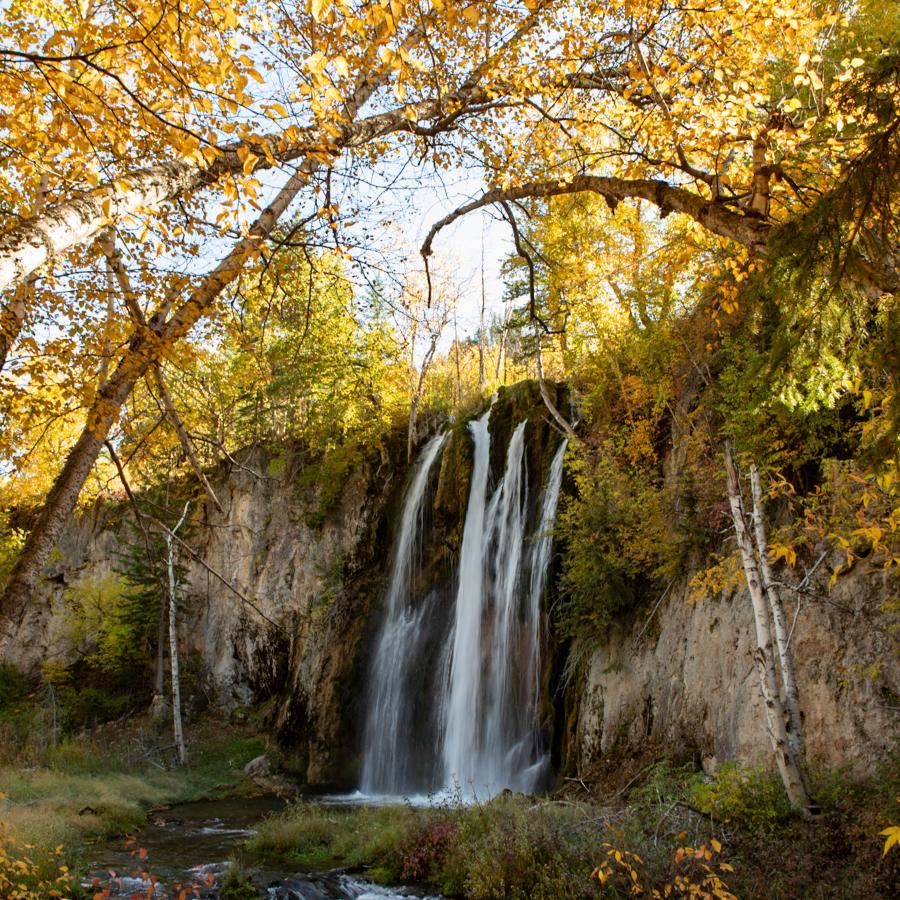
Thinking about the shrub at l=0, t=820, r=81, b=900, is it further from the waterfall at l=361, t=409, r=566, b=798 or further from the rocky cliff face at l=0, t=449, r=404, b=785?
the rocky cliff face at l=0, t=449, r=404, b=785

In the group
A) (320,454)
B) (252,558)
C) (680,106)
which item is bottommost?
(252,558)

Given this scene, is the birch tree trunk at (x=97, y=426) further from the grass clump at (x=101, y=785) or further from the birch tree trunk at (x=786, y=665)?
the grass clump at (x=101, y=785)

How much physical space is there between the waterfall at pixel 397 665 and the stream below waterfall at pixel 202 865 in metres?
2.86

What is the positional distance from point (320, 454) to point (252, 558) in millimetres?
4440

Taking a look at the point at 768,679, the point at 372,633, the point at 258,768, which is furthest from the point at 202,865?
the point at 372,633

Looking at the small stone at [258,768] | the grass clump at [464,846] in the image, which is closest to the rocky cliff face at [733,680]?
the grass clump at [464,846]

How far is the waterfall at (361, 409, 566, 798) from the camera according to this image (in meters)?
13.0

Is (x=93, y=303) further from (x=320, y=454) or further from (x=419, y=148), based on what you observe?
(x=320, y=454)

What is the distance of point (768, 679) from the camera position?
6.81m

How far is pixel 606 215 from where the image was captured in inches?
711

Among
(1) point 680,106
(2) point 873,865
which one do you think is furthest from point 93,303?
(2) point 873,865

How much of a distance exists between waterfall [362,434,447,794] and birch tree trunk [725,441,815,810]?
10.8 metres

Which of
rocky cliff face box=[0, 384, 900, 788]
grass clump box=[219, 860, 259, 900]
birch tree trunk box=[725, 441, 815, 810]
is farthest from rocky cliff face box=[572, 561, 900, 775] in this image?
grass clump box=[219, 860, 259, 900]

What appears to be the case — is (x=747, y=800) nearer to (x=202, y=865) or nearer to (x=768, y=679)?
(x=768, y=679)
